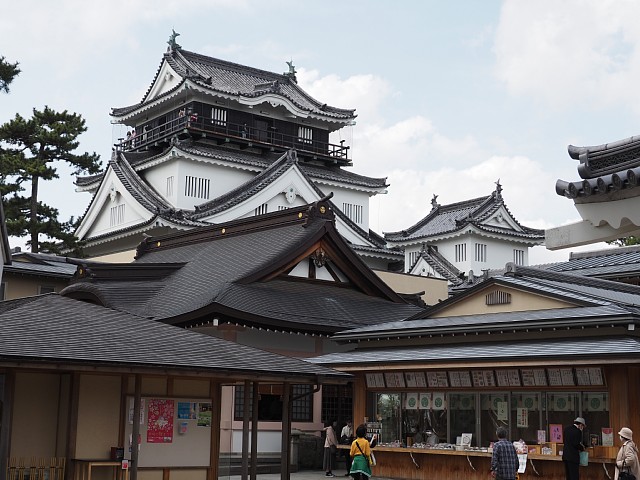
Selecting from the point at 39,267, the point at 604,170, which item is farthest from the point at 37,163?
the point at 604,170

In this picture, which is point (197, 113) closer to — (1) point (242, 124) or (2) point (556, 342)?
(1) point (242, 124)

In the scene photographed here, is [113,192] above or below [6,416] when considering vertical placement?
above

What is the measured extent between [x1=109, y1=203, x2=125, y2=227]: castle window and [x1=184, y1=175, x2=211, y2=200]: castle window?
4.46 m

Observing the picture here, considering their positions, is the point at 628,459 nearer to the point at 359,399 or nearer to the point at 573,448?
the point at 573,448

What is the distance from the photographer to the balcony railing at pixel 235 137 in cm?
5444

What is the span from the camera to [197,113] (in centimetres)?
5534

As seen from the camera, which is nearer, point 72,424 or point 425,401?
point 72,424

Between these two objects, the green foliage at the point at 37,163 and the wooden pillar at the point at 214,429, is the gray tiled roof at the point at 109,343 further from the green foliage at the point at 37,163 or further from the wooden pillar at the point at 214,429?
the green foliage at the point at 37,163

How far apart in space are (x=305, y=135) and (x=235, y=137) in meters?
6.87

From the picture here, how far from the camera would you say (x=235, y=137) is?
54.9 metres

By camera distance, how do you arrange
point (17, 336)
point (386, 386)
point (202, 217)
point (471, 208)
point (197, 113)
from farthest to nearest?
point (471, 208)
point (197, 113)
point (202, 217)
point (386, 386)
point (17, 336)

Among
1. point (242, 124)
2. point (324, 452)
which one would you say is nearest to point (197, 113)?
point (242, 124)

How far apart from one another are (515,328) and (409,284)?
60.4 feet

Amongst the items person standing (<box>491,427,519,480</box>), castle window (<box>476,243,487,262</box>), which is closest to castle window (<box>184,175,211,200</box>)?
castle window (<box>476,243,487,262</box>)
